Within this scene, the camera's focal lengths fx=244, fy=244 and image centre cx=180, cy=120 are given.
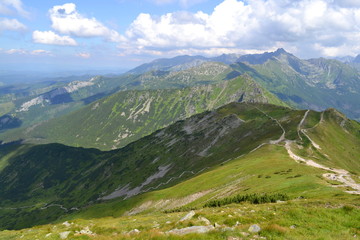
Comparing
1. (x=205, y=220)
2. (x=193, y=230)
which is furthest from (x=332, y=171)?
(x=193, y=230)

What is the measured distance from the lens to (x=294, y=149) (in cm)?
11481

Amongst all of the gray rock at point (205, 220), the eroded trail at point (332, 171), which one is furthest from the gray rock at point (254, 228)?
the eroded trail at point (332, 171)

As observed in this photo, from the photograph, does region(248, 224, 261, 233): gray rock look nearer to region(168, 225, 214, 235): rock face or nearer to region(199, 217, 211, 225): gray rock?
region(168, 225, 214, 235): rock face

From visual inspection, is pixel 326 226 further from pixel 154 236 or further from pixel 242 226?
pixel 154 236

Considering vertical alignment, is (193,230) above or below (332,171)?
above

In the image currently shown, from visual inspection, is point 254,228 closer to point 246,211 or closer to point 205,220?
point 205,220

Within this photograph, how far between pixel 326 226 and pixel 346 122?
17124 centimetres

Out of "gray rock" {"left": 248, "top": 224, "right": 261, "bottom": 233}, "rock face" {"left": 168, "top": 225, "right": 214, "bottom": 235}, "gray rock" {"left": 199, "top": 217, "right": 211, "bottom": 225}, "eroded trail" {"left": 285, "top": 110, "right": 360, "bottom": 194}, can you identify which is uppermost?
"gray rock" {"left": 248, "top": 224, "right": 261, "bottom": 233}

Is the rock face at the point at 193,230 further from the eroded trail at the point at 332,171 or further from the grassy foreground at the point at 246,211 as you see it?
the eroded trail at the point at 332,171

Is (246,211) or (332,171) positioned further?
(332,171)

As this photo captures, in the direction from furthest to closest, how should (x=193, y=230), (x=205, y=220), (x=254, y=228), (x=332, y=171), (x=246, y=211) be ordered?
(x=332, y=171) → (x=246, y=211) → (x=205, y=220) → (x=193, y=230) → (x=254, y=228)

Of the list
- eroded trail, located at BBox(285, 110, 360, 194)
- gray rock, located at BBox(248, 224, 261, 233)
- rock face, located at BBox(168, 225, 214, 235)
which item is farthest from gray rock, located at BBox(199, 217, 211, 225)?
eroded trail, located at BBox(285, 110, 360, 194)

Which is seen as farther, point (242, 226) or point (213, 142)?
point (213, 142)

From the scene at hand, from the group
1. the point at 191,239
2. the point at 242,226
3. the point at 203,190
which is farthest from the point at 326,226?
the point at 203,190
